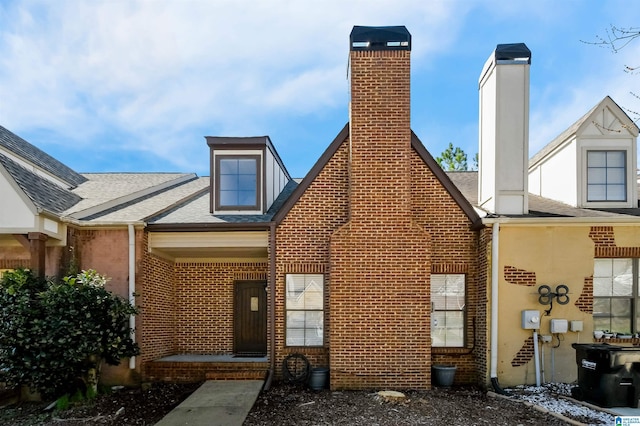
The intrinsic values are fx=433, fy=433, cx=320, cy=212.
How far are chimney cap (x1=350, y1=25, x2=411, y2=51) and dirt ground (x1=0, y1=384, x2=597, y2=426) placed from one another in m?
6.54

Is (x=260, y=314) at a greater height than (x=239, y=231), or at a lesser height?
lesser

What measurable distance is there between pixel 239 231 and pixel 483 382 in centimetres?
574

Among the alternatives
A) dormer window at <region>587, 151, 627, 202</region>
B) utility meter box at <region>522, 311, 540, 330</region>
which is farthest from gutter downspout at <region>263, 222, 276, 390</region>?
dormer window at <region>587, 151, 627, 202</region>

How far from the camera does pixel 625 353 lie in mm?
7008

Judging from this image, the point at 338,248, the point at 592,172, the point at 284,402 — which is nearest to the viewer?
the point at 284,402

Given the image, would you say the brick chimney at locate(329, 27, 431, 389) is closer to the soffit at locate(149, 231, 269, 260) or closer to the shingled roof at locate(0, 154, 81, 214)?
the soffit at locate(149, 231, 269, 260)

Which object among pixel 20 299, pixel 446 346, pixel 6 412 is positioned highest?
pixel 20 299

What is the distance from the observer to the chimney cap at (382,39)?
27.9 feet

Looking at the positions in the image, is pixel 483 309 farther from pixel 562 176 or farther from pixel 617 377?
pixel 562 176

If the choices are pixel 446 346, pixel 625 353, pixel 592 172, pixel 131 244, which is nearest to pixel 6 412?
pixel 131 244

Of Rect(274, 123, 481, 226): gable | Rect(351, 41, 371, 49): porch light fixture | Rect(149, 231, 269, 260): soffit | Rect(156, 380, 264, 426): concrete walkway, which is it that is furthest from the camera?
Rect(149, 231, 269, 260): soffit

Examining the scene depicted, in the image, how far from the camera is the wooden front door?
34.5 feet

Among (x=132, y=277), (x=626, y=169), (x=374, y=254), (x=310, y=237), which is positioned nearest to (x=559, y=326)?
(x=374, y=254)

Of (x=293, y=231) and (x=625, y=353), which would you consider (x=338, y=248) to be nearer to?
(x=293, y=231)
